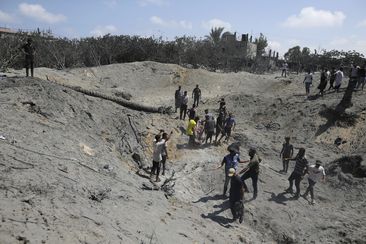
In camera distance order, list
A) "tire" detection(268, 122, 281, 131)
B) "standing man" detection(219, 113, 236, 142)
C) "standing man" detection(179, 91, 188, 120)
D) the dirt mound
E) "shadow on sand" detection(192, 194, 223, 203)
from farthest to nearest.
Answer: "tire" detection(268, 122, 281, 131), "standing man" detection(179, 91, 188, 120), "standing man" detection(219, 113, 236, 142), the dirt mound, "shadow on sand" detection(192, 194, 223, 203)

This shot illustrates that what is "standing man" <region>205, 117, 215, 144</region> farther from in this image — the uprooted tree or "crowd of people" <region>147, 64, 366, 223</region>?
the uprooted tree

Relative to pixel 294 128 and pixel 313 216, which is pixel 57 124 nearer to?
pixel 313 216

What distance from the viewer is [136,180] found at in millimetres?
11297

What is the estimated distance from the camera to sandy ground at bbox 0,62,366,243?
24.3ft

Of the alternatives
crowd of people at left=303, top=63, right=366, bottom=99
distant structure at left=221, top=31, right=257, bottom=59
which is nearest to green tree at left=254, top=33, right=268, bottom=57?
distant structure at left=221, top=31, right=257, bottom=59

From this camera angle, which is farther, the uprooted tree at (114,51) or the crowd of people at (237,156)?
the uprooted tree at (114,51)

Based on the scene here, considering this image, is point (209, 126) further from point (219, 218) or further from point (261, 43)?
point (261, 43)

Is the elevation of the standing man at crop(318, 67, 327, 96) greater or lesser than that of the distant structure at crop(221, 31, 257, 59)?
lesser

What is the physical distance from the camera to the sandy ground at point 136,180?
740 centimetres

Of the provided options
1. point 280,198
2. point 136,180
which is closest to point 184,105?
point 280,198

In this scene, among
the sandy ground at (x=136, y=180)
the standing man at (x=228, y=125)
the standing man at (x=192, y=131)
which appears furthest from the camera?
the standing man at (x=228, y=125)

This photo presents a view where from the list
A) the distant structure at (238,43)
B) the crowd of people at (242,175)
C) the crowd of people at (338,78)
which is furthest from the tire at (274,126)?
the distant structure at (238,43)

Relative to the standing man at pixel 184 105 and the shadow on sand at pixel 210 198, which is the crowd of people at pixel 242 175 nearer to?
the shadow on sand at pixel 210 198

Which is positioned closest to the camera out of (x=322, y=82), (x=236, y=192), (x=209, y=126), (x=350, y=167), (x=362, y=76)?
(x=236, y=192)
